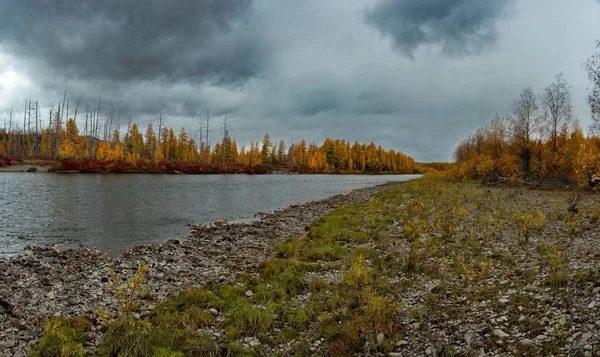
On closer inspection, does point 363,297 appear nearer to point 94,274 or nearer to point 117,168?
point 94,274

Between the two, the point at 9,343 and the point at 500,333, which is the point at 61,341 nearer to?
the point at 9,343

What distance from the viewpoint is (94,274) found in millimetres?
12273

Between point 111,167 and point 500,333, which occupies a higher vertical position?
point 111,167

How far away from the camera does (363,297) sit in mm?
9297

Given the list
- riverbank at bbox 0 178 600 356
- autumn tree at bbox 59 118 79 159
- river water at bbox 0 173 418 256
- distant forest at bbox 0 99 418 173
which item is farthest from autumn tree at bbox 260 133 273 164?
riverbank at bbox 0 178 600 356

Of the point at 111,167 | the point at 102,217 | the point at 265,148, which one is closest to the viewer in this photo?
the point at 102,217

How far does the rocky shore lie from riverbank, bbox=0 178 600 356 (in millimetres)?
100

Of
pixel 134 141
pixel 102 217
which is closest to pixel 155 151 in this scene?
A: pixel 134 141

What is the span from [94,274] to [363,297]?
35.1 feet

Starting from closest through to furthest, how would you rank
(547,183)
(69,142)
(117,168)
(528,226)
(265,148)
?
(528,226)
(547,183)
(117,168)
(69,142)
(265,148)

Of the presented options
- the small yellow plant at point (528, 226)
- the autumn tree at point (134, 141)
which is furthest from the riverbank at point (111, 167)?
the small yellow plant at point (528, 226)

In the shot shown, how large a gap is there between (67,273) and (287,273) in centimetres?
894

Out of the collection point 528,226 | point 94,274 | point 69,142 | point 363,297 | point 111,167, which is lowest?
point 94,274

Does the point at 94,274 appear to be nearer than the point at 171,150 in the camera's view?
Yes
